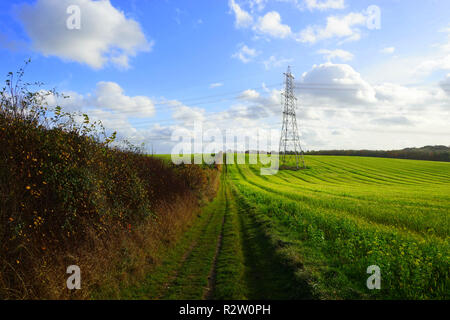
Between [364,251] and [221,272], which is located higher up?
[364,251]

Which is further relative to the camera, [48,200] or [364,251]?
[364,251]

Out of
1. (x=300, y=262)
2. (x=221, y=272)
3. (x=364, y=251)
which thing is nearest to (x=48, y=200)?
(x=221, y=272)

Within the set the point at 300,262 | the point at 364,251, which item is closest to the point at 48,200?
the point at 300,262

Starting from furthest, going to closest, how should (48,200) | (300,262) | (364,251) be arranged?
(364,251)
(300,262)
(48,200)

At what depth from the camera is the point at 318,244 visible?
34.7 ft

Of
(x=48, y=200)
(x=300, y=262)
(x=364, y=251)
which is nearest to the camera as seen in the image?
(x=48, y=200)

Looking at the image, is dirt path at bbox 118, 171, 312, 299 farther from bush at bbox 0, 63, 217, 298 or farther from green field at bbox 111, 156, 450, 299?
bush at bbox 0, 63, 217, 298

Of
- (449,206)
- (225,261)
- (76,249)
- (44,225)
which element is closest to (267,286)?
(225,261)

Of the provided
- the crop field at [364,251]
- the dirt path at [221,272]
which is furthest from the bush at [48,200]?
the crop field at [364,251]

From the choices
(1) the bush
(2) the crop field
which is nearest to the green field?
(2) the crop field

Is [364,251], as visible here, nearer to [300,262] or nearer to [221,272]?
[300,262]

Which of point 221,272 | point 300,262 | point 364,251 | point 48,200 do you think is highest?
point 48,200
